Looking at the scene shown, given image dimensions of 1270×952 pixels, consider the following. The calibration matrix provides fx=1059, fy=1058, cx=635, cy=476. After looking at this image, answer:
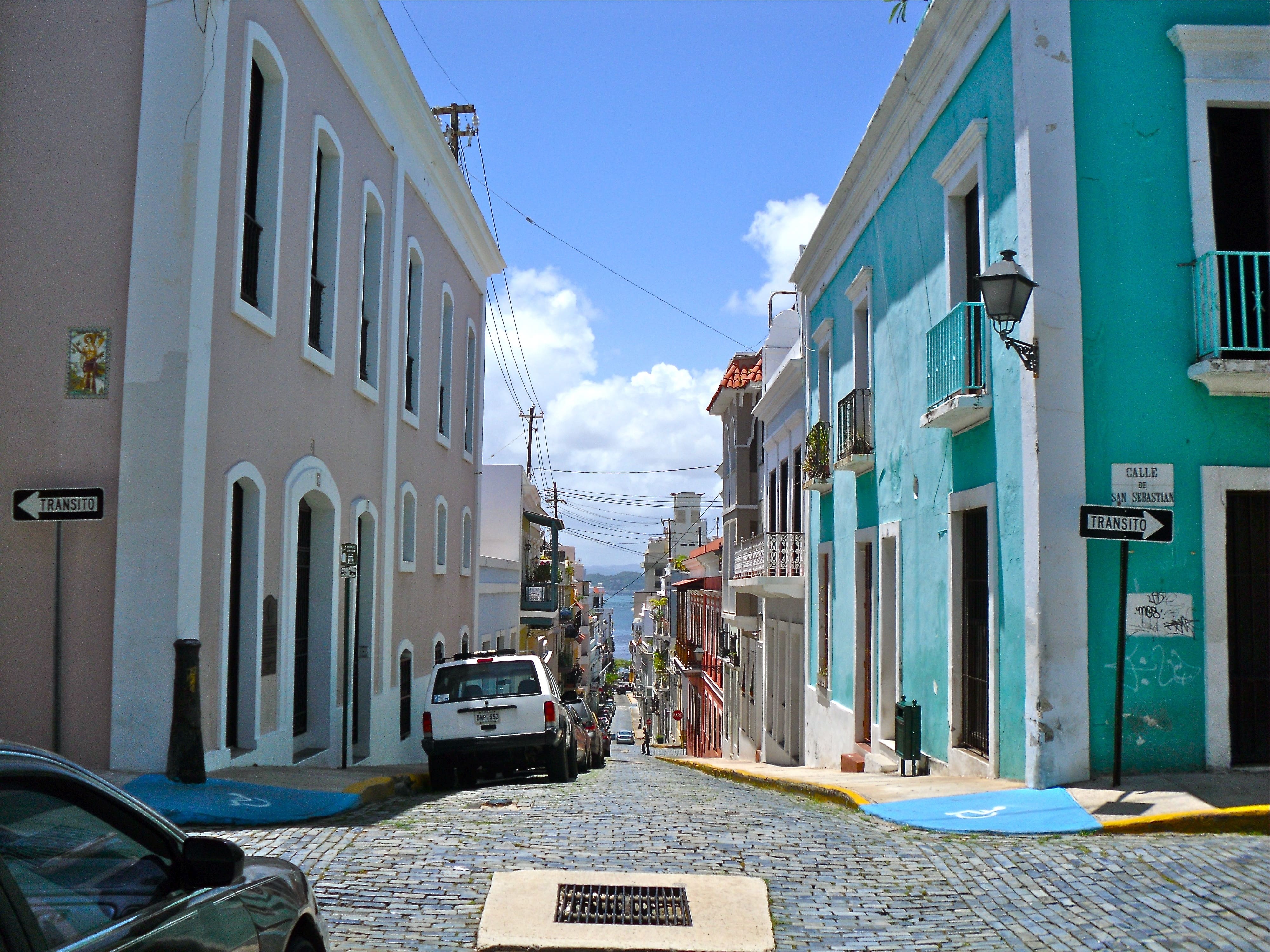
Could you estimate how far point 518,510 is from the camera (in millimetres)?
39156

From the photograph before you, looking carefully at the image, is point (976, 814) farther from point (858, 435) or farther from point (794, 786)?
point (858, 435)

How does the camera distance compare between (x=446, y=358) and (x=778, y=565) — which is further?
(x=446, y=358)

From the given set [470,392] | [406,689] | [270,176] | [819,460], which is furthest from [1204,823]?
[470,392]

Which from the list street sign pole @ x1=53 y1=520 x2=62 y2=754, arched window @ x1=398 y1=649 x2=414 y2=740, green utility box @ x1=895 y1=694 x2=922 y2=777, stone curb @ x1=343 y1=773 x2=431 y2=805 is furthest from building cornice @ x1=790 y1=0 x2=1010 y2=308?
arched window @ x1=398 y1=649 x2=414 y2=740

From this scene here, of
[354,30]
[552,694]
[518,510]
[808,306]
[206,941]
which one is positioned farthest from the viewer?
[518,510]

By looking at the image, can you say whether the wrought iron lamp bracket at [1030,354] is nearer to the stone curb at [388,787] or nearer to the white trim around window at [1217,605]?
the white trim around window at [1217,605]

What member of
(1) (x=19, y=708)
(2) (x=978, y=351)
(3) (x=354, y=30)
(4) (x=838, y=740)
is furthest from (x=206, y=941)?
(4) (x=838, y=740)

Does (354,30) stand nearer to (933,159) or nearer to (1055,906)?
(933,159)

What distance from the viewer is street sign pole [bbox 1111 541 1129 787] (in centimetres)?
786

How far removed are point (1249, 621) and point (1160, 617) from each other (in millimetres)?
865

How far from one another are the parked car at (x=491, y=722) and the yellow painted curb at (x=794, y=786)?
2.54m

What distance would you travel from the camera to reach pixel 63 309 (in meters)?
9.09

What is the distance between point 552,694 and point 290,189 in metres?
6.61

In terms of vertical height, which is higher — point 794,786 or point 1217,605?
point 1217,605
